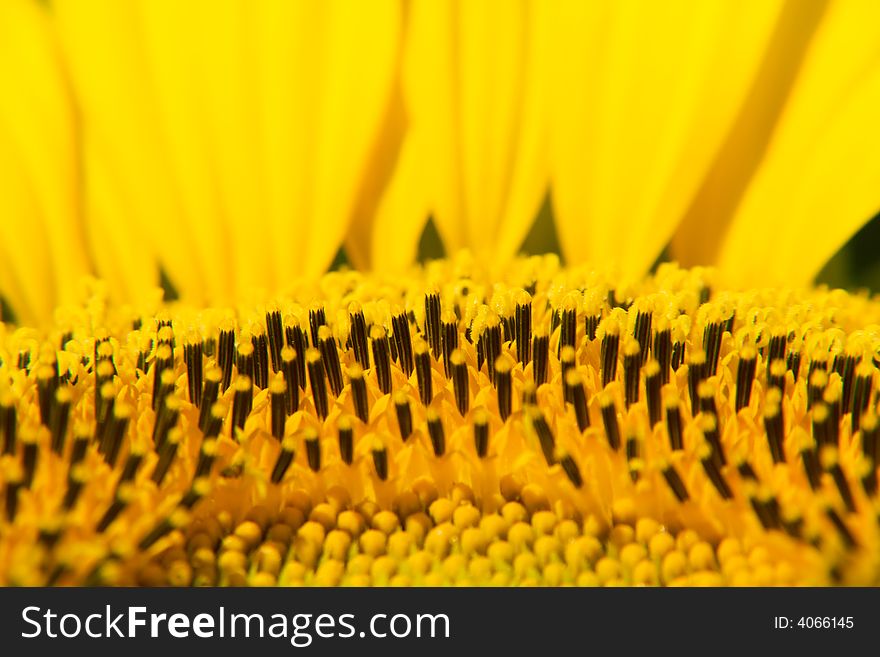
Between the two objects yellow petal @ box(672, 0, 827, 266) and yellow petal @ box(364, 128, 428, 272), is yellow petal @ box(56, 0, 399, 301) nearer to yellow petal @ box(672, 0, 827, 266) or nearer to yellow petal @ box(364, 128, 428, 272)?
yellow petal @ box(364, 128, 428, 272)

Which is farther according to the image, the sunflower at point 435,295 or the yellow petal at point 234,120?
the yellow petal at point 234,120

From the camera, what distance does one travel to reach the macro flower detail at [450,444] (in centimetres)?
114

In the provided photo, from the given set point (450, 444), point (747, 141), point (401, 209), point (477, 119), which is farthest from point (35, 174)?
point (747, 141)

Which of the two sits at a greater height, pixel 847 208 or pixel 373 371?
pixel 847 208

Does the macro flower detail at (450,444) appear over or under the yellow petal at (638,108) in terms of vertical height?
under

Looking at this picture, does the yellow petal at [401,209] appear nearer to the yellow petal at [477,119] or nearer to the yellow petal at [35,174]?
the yellow petal at [477,119]

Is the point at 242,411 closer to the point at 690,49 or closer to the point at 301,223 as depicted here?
the point at 301,223

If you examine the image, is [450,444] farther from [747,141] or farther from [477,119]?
[747,141]

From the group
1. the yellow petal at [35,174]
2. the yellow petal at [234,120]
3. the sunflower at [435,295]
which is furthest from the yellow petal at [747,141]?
the yellow petal at [35,174]
